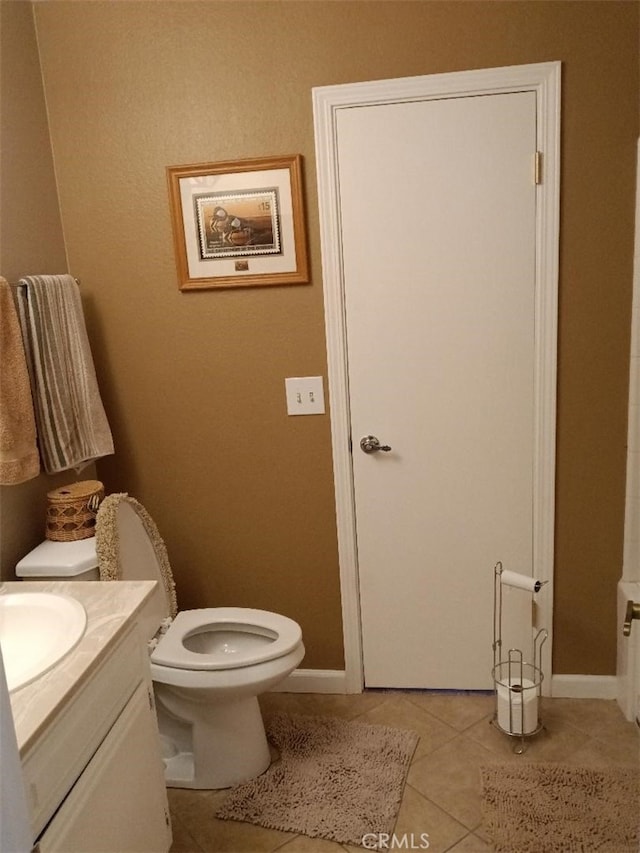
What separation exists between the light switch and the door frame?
44 mm

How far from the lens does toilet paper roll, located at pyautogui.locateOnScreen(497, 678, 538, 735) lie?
220 centimetres

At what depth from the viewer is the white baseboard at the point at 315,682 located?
257 centimetres

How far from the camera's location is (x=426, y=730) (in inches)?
92.4

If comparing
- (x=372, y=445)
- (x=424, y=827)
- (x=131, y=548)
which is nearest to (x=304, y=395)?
(x=372, y=445)

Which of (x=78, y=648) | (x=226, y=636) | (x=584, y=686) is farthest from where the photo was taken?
(x=584, y=686)

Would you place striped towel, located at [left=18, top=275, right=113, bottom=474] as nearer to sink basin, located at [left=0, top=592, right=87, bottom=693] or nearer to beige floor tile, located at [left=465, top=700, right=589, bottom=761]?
sink basin, located at [left=0, top=592, right=87, bottom=693]

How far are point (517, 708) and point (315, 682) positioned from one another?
739mm

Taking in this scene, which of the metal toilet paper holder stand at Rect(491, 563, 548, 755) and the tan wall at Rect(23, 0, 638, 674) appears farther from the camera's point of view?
the metal toilet paper holder stand at Rect(491, 563, 548, 755)

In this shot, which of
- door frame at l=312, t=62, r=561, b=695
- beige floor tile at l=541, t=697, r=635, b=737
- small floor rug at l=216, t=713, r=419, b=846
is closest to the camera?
small floor rug at l=216, t=713, r=419, b=846

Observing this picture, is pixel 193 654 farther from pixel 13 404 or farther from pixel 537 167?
pixel 537 167

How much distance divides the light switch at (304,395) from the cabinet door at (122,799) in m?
1.04

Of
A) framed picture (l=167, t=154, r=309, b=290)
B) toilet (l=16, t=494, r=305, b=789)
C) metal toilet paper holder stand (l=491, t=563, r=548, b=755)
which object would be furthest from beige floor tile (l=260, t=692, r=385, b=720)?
framed picture (l=167, t=154, r=309, b=290)

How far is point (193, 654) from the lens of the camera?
206cm

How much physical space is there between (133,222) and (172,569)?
1.22m
